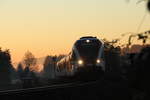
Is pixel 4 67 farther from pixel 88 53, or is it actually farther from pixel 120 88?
pixel 120 88

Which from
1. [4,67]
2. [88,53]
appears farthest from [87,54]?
[4,67]

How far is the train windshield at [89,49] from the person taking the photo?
3323cm

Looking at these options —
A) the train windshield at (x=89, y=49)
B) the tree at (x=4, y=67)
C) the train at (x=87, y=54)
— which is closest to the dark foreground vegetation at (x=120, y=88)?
the train at (x=87, y=54)

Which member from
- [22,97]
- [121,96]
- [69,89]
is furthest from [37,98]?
[121,96]

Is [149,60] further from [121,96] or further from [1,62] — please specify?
[1,62]

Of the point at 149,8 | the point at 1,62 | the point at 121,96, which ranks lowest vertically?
the point at 121,96

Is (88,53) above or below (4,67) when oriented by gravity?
below

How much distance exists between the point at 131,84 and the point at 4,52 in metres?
130

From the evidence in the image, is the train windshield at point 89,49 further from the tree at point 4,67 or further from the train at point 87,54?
the tree at point 4,67

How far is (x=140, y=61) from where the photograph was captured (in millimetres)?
4129

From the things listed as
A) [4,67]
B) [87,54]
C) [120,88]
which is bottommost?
[120,88]

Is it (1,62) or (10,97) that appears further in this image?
(1,62)

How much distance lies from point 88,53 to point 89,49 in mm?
290

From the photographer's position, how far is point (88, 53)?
33.5 meters
